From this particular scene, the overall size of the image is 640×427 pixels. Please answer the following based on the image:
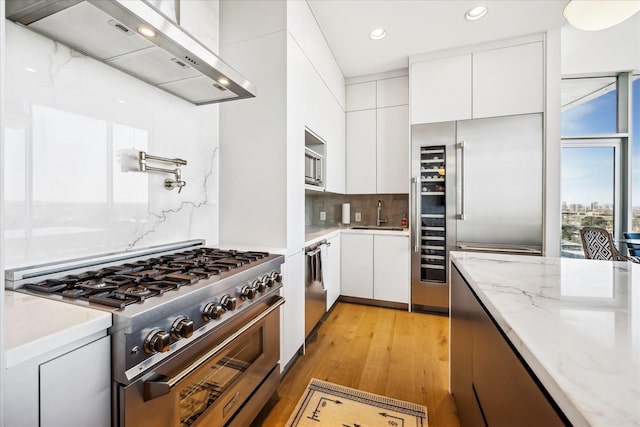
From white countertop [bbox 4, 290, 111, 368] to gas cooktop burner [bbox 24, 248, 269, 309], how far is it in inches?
2.3

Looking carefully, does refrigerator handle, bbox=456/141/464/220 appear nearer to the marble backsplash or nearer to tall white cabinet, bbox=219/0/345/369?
tall white cabinet, bbox=219/0/345/369

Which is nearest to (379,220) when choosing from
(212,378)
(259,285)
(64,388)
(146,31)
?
(259,285)

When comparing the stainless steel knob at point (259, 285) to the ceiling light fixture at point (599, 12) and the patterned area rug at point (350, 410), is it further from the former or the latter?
the ceiling light fixture at point (599, 12)

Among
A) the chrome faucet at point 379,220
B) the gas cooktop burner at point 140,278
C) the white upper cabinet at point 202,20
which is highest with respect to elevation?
the white upper cabinet at point 202,20

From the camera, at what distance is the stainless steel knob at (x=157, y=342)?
82 centimetres

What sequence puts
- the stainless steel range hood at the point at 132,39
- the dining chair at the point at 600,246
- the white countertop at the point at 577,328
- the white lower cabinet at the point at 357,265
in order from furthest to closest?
the white lower cabinet at the point at 357,265 → the dining chair at the point at 600,246 → the stainless steel range hood at the point at 132,39 → the white countertop at the point at 577,328

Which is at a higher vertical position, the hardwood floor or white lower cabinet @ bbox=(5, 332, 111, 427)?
white lower cabinet @ bbox=(5, 332, 111, 427)

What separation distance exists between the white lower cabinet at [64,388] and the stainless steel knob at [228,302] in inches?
15.9

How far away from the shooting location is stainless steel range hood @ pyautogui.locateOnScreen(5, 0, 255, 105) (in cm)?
98

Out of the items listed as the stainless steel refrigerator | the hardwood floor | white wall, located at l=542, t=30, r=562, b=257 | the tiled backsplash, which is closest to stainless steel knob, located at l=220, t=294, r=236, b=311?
the hardwood floor

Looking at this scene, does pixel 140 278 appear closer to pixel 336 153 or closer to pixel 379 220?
pixel 336 153

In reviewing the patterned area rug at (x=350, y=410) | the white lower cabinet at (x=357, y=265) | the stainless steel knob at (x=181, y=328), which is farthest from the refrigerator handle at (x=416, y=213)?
the stainless steel knob at (x=181, y=328)

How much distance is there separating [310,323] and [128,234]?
1488 millimetres

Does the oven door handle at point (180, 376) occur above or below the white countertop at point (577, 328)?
below
